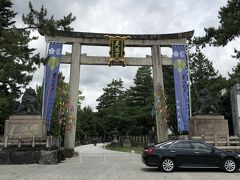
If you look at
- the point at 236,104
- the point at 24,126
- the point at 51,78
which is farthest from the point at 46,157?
the point at 236,104

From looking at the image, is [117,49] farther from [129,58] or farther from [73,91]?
[73,91]

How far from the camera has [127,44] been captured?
2964 cm

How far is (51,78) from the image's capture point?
1089 inches

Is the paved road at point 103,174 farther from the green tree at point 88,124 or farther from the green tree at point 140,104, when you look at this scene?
the green tree at point 88,124

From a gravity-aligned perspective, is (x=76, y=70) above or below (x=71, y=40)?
below

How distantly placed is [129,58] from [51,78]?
6850 mm

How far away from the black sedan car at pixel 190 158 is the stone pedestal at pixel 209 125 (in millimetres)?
8418

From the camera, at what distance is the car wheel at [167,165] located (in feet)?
43.8

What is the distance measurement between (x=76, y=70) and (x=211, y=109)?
38.8ft

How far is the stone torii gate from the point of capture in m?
28.5

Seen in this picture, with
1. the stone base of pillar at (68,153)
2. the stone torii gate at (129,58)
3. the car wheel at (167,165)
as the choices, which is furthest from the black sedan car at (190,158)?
the stone torii gate at (129,58)

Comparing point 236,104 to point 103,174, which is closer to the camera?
point 103,174

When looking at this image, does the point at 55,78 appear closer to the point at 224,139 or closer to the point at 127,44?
the point at 127,44

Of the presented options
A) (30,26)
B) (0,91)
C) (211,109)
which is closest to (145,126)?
(0,91)
